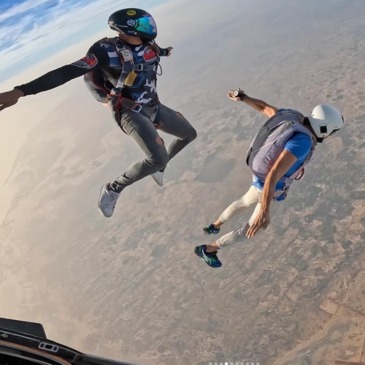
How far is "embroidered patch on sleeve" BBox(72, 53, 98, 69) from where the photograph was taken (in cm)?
419

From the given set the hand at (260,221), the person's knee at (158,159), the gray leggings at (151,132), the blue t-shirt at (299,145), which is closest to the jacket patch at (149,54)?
the gray leggings at (151,132)

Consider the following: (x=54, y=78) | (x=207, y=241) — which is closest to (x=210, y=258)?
(x=54, y=78)

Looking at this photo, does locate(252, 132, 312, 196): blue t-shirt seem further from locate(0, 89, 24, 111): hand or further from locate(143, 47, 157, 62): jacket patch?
locate(0, 89, 24, 111): hand

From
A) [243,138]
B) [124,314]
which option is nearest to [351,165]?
[243,138]

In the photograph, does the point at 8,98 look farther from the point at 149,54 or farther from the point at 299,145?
the point at 299,145

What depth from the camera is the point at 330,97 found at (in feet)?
172

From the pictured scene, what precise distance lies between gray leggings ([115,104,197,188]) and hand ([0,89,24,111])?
147 cm

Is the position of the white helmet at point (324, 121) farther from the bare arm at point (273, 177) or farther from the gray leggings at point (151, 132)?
the gray leggings at point (151, 132)

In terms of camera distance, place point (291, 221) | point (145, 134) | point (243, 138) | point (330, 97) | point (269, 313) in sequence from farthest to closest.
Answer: point (330, 97) < point (243, 138) < point (291, 221) < point (269, 313) < point (145, 134)

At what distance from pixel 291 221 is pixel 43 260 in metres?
32.2

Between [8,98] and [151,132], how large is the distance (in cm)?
174

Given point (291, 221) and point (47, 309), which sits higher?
point (291, 221)

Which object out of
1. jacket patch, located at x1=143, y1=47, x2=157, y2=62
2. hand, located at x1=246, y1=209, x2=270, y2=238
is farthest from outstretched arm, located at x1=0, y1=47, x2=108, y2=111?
hand, located at x1=246, y1=209, x2=270, y2=238

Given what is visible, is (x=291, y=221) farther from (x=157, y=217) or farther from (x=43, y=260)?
(x=43, y=260)
